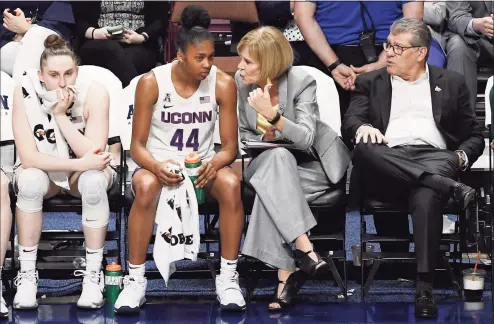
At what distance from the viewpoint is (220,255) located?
5730mm

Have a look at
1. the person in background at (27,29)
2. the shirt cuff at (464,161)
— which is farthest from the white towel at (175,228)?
the shirt cuff at (464,161)

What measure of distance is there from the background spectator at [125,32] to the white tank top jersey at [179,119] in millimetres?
1448

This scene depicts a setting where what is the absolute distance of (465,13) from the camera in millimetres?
7086

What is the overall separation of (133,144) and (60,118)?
40 cm

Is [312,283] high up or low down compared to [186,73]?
down

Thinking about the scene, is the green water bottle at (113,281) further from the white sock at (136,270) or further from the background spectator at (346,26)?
the background spectator at (346,26)

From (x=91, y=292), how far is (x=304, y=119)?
Result: 4.54ft

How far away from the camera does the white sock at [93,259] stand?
555 centimetres

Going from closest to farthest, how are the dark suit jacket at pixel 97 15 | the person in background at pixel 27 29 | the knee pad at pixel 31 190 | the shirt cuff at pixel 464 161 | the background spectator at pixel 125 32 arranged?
the knee pad at pixel 31 190
the shirt cuff at pixel 464 161
the person in background at pixel 27 29
the background spectator at pixel 125 32
the dark suit jacket at pixel 97 15

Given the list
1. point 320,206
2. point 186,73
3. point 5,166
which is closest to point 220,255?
point 320,206

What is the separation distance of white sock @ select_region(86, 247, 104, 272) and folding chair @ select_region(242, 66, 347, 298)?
776 millimetres

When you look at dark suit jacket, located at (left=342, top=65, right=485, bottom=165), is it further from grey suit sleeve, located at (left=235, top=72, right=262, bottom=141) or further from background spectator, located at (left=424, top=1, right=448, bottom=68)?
background spectator, located at (left=424, top=1, right=448, bottom=68)

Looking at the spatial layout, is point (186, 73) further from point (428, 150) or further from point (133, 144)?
point (428, 150)

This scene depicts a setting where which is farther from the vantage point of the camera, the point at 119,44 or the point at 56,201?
the point at 119,44
